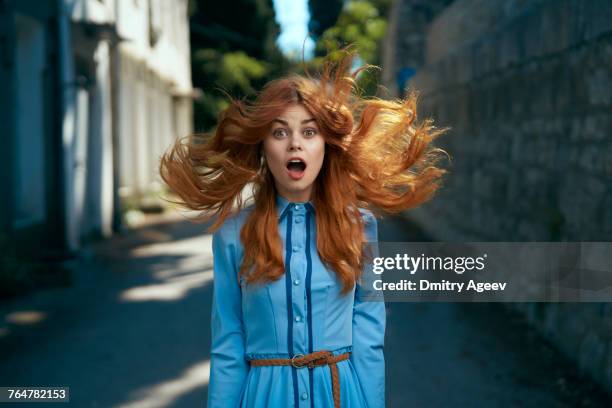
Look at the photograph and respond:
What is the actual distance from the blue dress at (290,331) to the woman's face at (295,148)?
0.37ft

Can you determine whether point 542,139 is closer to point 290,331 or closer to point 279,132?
point 279,132

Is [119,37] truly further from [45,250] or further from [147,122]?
[147,122]

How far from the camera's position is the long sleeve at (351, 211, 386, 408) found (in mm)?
2232

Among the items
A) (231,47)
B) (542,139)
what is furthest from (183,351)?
(231,47)

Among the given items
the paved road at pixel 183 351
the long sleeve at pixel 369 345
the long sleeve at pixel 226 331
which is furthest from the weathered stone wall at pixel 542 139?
the long sleeve at pixel 226 331

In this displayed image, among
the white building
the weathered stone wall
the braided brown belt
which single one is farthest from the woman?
the white building

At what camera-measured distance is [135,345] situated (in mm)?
5676

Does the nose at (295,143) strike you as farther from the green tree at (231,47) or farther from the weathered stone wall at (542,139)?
the green tree at (231,47)

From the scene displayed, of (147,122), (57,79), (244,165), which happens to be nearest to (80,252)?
(57,79)

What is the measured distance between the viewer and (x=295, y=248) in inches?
88.3

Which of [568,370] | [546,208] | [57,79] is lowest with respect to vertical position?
[568,370]

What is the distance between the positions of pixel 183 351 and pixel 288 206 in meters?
3.39

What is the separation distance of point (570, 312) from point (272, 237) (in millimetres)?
3239

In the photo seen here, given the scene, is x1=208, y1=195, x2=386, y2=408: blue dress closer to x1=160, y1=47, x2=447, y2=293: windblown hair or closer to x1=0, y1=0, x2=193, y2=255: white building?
x1=160, y1=47, x2=447, y2=293: windblown hair
